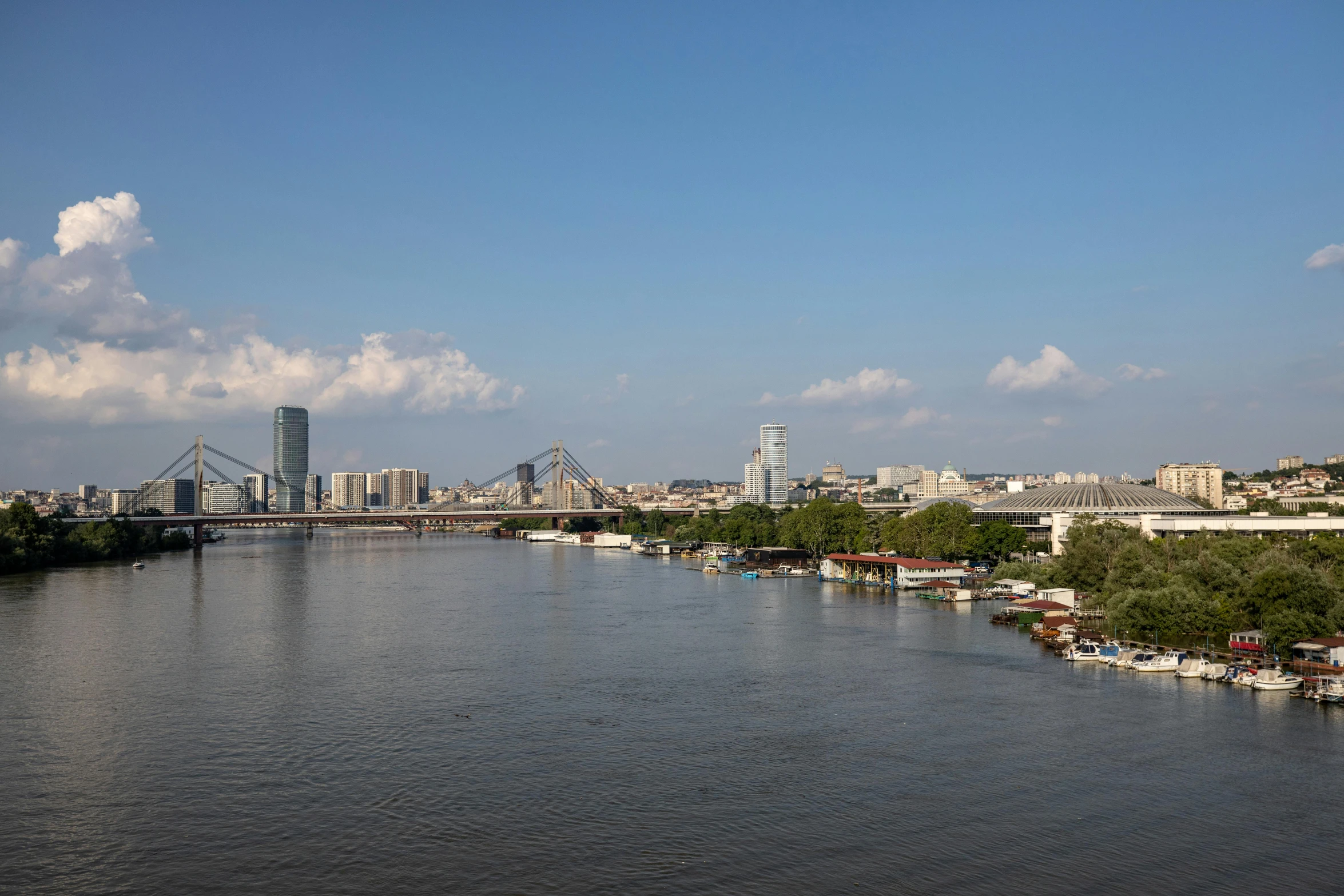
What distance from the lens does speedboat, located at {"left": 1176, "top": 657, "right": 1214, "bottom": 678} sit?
1825 centimetres

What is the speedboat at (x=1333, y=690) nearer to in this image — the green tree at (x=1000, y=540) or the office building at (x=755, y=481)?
the green tree at (x=1000, y=540)

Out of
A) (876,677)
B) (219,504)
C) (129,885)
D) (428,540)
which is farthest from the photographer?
(219,504)

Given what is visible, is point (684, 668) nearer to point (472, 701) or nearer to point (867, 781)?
point (472, 701)

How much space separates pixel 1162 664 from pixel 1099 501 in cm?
2918

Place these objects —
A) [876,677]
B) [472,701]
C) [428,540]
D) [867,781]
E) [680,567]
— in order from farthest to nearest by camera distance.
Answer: [428,540], [680,567], [876,677], [472,701], [867,781]

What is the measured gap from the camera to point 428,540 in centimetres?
8212

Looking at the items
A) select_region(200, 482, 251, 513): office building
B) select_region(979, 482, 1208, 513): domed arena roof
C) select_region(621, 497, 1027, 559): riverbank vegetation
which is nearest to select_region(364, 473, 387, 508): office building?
select_region(200, 482, 251, 513): office building

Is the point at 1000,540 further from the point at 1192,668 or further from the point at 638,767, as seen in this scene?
the point at 638,767

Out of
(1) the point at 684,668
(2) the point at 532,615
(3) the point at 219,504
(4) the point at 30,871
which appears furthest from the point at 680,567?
(3) the point at 219,504

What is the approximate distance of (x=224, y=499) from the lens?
505 ft

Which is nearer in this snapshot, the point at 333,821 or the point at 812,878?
the point at 812,878

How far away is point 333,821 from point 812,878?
17.7ft

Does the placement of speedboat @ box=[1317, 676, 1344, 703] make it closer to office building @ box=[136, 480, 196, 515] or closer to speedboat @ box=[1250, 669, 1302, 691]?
speedboat @ box=[1250, 669, 1302, 691]

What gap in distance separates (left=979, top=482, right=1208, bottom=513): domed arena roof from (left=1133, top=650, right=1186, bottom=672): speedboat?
25.9m
